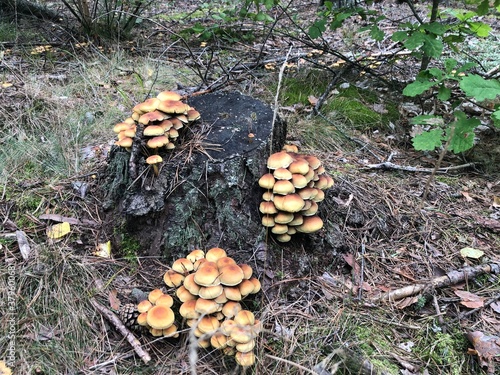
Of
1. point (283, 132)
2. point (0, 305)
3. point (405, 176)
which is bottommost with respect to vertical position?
point (405, 176)

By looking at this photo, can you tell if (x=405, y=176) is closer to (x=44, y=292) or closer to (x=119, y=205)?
(x=119, y=205)

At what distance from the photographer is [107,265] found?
2.71 metres

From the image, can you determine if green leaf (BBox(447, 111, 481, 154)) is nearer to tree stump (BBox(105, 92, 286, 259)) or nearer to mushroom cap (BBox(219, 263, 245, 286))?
tree stump (BBox(105, 92, 286, 259))

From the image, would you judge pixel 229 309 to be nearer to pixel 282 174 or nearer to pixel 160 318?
pixel 160 318

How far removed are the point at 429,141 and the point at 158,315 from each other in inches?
114

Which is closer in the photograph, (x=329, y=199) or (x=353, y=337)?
(x=353, y=337)

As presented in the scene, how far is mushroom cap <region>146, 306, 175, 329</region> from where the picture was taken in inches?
83.4

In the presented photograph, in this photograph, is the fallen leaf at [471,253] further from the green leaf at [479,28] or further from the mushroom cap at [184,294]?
the green leaf at [479,28]

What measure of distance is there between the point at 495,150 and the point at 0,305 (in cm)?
485

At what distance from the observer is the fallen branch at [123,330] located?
217cm

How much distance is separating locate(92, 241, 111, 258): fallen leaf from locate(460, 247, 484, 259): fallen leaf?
112 inches

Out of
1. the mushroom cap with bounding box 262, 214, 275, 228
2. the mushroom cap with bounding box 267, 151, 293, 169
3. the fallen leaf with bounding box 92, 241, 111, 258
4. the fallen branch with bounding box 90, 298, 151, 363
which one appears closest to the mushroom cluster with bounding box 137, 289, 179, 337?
the fallen branch with bounding box 90, 298, 151, 363

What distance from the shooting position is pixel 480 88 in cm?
302

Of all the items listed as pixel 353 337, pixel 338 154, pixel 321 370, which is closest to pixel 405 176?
pixel 338 154
